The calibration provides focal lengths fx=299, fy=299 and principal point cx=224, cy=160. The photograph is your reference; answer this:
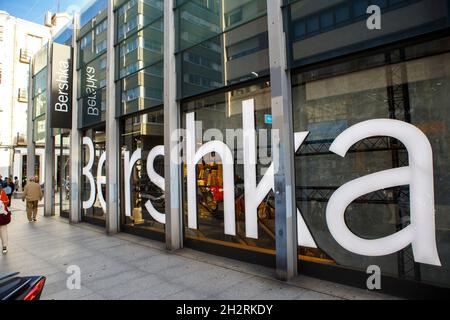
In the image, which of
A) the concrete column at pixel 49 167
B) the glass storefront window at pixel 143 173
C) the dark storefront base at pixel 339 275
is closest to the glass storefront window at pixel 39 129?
the concrete column at pixel 49 167

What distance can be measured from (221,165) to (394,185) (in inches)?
144

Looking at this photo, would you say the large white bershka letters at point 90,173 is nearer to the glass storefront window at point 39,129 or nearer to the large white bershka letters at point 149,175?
the large white bershka letters at point 149,175

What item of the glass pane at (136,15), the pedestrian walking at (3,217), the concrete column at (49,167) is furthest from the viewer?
the concrete column at (49,167)

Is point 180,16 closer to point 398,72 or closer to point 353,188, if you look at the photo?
point 398,72

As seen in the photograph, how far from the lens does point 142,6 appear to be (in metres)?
9.48

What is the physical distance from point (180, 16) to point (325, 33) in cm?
434

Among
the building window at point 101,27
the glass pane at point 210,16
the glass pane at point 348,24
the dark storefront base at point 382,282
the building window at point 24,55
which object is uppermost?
the building window at point 24,55

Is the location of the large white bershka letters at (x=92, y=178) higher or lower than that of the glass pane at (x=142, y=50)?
lower

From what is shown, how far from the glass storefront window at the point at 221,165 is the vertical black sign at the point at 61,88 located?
23.5ft

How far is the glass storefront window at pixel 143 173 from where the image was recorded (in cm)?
870

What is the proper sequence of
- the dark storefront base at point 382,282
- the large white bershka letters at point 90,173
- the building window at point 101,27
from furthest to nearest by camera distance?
the large white bershka letters at point 90,173 < the building window at point 101,27 < the dark storefront base at point 382,282

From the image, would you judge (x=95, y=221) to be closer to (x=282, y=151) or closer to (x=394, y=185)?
(x=282, y=151)

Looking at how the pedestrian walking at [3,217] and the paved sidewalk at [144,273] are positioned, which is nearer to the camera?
the paved sidewalk at [144,273]
